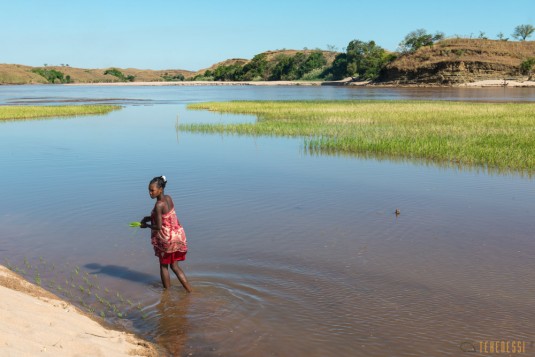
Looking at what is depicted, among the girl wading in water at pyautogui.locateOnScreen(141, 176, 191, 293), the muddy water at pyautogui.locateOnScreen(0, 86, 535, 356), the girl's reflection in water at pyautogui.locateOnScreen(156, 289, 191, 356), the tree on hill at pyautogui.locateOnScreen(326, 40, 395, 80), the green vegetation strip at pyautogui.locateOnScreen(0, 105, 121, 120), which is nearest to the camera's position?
the girl's reflection in water at pyautogui.locateOnScreen(156, 289, 191, 356)

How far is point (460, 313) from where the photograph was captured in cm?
628

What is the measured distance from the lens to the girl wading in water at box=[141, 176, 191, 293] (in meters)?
6.46

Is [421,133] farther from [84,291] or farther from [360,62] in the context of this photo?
[360,62]

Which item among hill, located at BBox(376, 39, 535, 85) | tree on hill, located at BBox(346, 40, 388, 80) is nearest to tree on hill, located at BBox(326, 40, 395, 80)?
tree on hill, located at BBox(346, 40, 388, 80)

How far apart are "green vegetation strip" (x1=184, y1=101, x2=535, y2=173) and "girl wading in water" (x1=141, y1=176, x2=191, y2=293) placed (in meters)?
11.9

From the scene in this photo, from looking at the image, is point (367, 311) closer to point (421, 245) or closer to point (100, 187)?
point (421, 245)

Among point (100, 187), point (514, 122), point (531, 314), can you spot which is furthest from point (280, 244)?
point (514, 122)

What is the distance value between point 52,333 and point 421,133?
66.0 feet

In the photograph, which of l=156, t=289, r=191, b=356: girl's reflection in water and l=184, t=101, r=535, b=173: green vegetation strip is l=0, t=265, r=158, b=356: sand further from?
l=184, t=101, r=535, b=173: green vegetation strip

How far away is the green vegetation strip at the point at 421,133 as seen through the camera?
17266 mm

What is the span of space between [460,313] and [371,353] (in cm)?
150

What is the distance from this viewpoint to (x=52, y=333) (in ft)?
16.1

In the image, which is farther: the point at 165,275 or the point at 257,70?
the point at 257,70

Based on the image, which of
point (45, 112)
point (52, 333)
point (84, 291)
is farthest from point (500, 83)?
point (52, 333)
